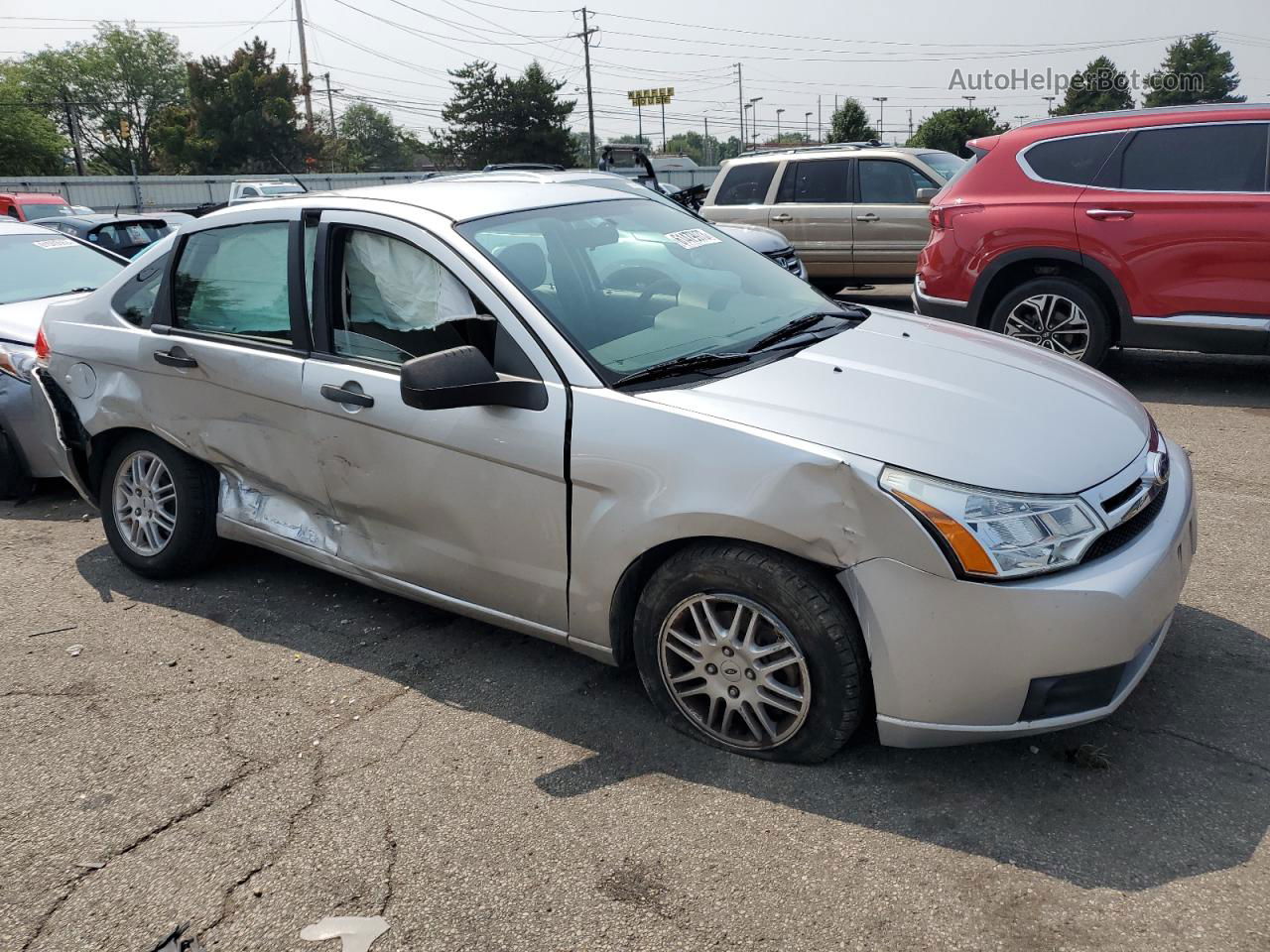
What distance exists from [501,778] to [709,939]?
36.1 inches

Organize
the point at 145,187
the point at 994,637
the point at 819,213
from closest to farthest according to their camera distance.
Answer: the point at 994,637 < the point at 819,213 < the point at 145,187

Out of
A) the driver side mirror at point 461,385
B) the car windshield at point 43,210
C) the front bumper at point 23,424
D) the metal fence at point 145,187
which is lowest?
the front bumper at point 23,424

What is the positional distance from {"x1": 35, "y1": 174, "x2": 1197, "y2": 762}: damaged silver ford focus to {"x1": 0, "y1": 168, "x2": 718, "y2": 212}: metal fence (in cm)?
3618

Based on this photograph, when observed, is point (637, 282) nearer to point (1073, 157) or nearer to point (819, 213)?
point (1073, 157)

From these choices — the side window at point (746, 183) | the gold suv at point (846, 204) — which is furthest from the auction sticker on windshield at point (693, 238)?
the side window at point (746, 183)

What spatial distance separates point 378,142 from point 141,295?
109 meters

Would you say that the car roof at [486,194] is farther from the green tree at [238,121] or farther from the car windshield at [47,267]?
the green tree at [238,121]

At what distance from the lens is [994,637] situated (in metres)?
2.66

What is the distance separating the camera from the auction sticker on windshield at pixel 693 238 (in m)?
4.12

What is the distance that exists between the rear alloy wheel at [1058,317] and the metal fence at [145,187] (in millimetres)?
33951

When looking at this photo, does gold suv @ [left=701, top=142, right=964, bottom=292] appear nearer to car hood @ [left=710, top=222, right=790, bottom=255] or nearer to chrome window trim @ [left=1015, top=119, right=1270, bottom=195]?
car hood @ [left=710, top=222, right=790, bottom=255]

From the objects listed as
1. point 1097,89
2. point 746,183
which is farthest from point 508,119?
point 746,183

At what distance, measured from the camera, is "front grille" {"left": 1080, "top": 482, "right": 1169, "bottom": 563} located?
276cm

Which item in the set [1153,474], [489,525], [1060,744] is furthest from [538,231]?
[1060,744]
